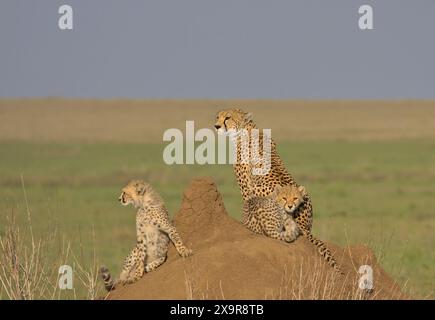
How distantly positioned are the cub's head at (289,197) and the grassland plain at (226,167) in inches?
22.7

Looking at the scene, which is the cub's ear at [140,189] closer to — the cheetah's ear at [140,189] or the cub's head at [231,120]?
the cheetah's ear at [140,189]

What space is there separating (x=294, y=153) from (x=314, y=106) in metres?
35.9

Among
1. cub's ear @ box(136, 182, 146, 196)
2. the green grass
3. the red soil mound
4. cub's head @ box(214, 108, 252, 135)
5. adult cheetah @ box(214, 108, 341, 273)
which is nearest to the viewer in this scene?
the red soil mound

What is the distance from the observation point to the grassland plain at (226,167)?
20359 millimetres

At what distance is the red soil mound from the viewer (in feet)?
25.7

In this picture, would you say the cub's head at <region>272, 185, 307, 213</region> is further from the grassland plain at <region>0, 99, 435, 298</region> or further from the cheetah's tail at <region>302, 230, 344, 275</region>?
the grassland plain at <region>0, 99, 435, 298</region>

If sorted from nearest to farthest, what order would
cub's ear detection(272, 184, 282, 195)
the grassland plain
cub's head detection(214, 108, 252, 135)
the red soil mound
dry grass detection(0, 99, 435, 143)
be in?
the red soil mound < cub's ear detection(272, 184, 282, 195) < cub's head detection(214, 108, 252, 135) < the grassland plain < dry grass detection(0, 99, 435, 143)

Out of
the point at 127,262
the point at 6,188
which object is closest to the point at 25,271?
the point at 127,262

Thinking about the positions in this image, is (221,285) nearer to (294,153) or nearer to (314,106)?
(294,153)

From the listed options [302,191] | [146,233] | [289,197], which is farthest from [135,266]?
[302,191]

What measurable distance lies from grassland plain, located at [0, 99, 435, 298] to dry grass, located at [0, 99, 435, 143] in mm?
99

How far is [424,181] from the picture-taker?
33750 millimetres

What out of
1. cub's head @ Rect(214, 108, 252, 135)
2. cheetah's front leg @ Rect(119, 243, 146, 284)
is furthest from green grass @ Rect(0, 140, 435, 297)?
cheetah's front leg @ Rect(119, 243, 146, 284)

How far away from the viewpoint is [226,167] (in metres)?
40.3
